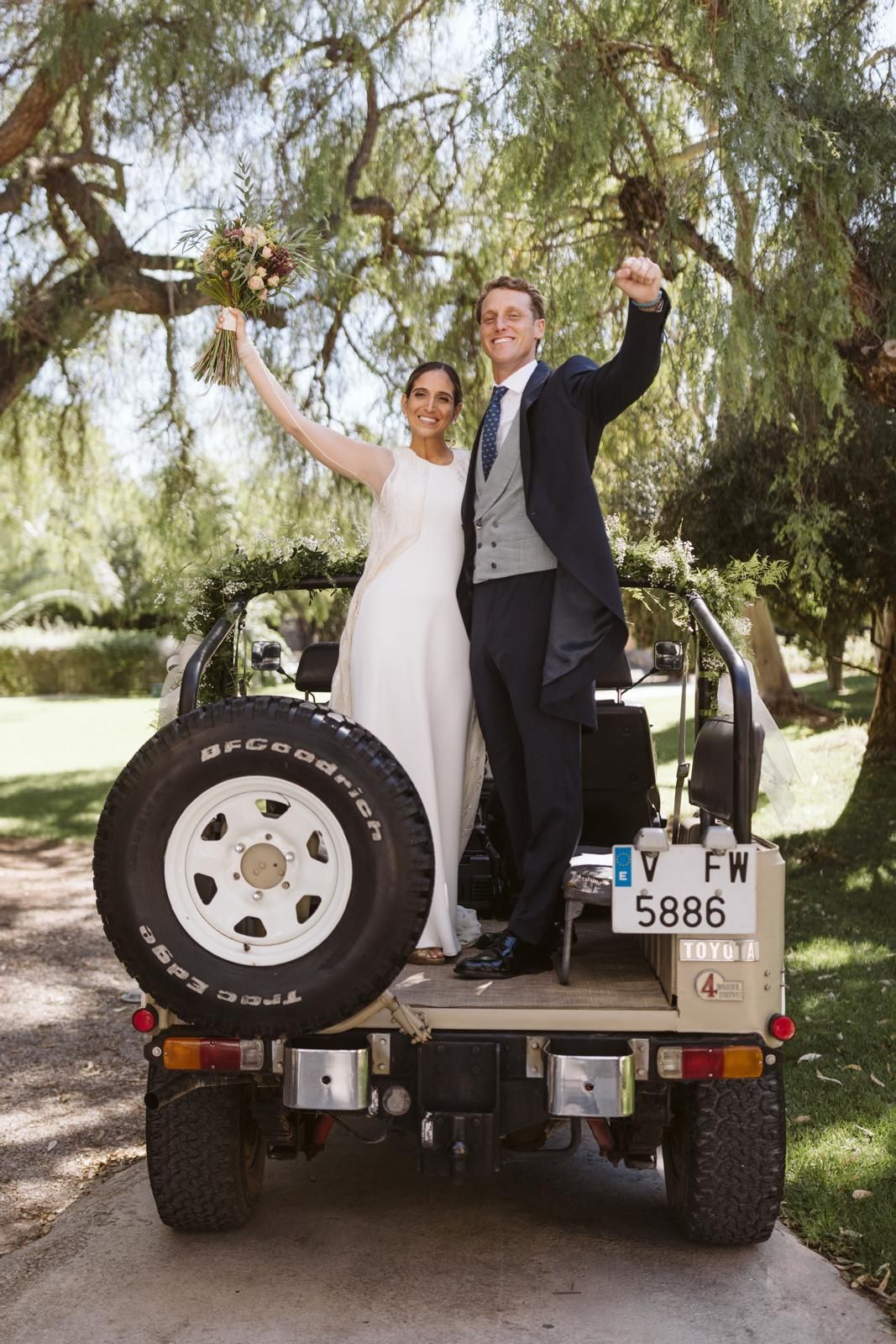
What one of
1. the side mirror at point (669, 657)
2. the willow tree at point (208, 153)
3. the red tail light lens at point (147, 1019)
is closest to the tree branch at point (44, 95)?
the willow tree at point (208, 153)

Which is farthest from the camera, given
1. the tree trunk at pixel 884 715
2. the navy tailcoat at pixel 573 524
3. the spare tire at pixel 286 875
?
the tree trunk at pixel 884 715

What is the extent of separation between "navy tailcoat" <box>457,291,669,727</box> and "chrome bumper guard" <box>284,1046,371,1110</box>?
111 centimetres

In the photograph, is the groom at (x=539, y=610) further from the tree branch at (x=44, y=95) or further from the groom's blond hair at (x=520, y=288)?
the tree branch at (x=44, y=95)

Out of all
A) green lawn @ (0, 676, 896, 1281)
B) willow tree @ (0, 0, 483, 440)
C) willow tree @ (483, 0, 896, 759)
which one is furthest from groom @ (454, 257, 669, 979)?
willow tree @ (0, 0, 483, 440)

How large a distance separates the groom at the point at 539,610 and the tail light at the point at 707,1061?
0.57m

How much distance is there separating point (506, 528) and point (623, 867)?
A: 1.09m

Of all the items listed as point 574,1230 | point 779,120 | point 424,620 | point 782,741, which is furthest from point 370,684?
point 779,120

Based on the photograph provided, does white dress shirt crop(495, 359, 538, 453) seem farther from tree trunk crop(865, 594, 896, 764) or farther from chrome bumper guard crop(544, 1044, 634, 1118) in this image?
tree trunk crop(865, 594, 896, 764)

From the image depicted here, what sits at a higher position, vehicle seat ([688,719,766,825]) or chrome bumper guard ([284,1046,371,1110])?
vehicle seat ([688,719,766,825])

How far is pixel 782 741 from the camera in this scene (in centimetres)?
405

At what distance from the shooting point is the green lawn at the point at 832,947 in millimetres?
4242

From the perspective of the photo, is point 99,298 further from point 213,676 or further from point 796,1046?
point 796,1046

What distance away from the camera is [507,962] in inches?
151

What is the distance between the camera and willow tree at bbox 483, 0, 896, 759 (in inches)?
283
